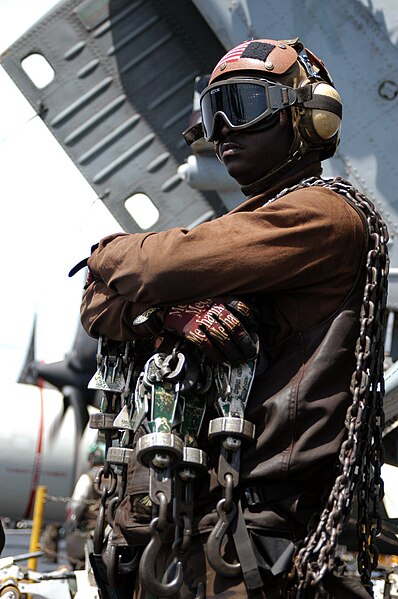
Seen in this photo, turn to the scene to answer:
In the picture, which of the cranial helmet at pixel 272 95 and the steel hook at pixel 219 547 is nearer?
the steel hook at pixel 219 547

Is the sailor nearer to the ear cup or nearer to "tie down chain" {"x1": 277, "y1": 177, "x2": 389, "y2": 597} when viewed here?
"tie down chain" {"x1": 277, "y1": 177, "x2": 389, "y2": 597}

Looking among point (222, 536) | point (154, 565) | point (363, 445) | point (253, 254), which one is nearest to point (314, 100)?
point (253, 254)

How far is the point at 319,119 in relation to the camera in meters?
2.84

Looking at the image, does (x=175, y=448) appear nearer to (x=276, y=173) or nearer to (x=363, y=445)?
(x=363, y=445)

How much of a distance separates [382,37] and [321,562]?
6875 millimetres

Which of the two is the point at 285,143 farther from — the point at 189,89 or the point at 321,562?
the point at 189,89

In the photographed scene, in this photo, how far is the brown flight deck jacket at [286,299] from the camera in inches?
97.7

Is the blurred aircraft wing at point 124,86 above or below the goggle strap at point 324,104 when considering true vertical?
above

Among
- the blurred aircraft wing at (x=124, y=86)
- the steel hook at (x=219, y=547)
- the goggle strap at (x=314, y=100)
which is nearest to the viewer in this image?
the steel hook at (x=219, y=547)

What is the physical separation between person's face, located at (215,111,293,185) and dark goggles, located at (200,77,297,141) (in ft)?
0.13

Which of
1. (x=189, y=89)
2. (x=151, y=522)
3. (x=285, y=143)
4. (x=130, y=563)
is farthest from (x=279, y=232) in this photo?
(x=189, y=89)

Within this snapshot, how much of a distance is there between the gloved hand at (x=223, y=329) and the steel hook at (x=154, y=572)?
0.43 m

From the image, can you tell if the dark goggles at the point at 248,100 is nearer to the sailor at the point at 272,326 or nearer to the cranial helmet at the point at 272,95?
the cranial helmet at the point at 272,95

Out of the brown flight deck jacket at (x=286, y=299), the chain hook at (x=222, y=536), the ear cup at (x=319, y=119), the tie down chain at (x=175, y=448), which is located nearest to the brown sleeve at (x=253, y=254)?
the brown flight deck jacket at (x=286, y=299)
